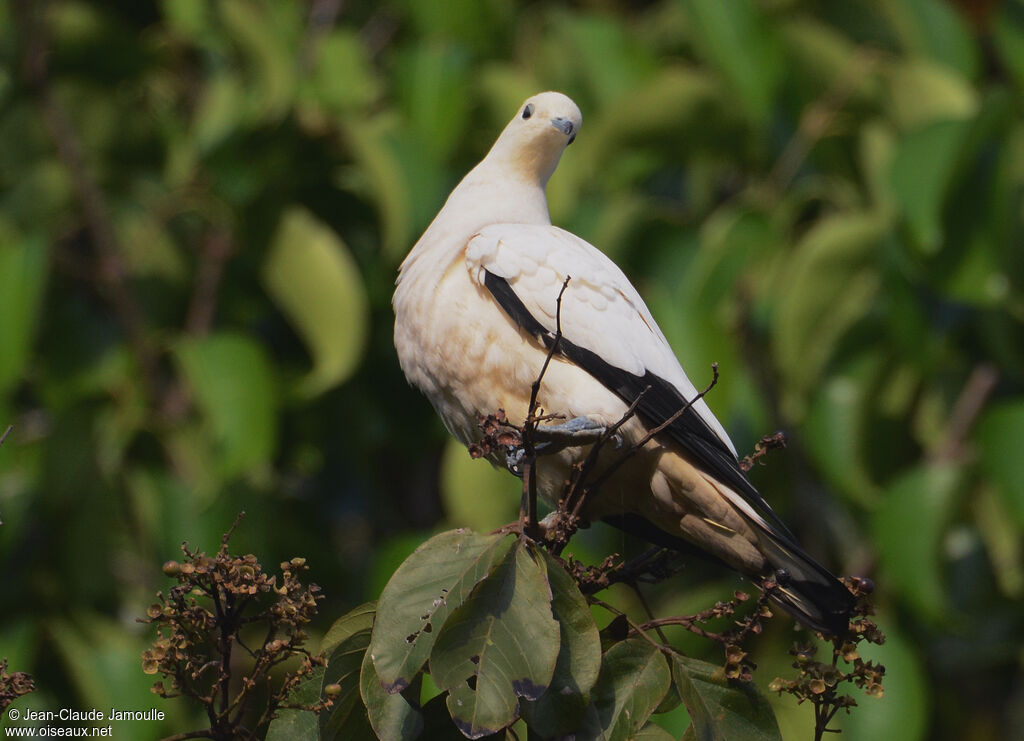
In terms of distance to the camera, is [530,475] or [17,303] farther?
[17,303]

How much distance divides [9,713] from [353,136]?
2.91 metres

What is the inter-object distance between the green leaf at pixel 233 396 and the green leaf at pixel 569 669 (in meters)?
3.01

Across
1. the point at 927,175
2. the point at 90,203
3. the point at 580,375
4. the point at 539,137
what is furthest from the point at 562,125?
the point at 90,203

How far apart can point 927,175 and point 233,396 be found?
3.02 meters

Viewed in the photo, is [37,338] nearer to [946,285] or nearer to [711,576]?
[711,576]

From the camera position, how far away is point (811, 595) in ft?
10.3

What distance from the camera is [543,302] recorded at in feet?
11.1

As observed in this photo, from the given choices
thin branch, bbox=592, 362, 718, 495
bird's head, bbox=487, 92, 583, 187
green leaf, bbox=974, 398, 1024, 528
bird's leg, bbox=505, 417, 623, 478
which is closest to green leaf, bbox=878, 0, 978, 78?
green leaf, bbox=974, 398, 1024, 528

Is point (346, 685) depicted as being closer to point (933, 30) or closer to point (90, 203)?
point (90, 203)

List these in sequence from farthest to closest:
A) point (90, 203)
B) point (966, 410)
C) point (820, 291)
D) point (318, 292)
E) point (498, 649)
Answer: point (90, 203) → point (966, 410) → point (318, 292) → point (820, 291) → point (498, 649)

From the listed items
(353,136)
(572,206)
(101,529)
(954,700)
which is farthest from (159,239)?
(954,700)

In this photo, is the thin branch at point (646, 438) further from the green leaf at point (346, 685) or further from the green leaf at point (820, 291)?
the green leaf at point (820, 291)

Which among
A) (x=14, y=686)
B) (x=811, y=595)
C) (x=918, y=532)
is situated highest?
(x=14, y=686)

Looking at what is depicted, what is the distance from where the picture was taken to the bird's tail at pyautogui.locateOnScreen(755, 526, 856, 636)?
122 inches
